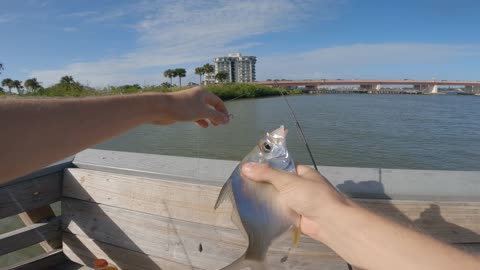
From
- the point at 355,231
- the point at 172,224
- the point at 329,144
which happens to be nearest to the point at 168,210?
the point at 172,224

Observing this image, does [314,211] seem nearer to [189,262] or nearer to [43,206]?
[189,262]

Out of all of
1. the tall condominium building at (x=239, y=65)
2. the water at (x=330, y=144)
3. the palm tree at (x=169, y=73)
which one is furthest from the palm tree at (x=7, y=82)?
the water at (x=330, y=144)

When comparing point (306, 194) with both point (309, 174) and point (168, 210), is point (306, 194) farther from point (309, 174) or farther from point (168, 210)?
point (168, 210)

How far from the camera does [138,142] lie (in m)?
9.92

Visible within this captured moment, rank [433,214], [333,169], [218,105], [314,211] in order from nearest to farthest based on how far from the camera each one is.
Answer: [314,211] → [433,214] → [218,105] → [333,169]

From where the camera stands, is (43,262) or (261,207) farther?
(43,262)

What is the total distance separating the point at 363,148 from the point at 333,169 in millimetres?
7849

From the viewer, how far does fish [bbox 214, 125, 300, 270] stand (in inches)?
45.6

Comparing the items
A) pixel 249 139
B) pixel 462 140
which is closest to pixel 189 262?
pixel 249 139

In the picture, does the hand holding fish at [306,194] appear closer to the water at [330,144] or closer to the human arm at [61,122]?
the human arm at [61,122]

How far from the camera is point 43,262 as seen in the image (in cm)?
228

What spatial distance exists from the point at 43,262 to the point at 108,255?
490 mm

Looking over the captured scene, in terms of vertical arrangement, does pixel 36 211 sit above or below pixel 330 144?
above

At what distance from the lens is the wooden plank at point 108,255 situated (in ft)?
6.68
